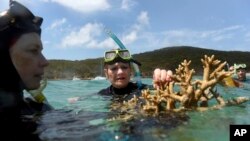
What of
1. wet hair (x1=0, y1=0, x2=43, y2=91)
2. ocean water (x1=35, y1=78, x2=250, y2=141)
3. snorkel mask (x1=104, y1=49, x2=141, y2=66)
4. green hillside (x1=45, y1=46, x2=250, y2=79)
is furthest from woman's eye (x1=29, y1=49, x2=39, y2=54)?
green hillside (x1=45, y1=46, x2=250, y2=79)

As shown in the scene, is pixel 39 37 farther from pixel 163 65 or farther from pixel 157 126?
A: pixel 163 65

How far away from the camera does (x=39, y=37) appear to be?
12.2 ft

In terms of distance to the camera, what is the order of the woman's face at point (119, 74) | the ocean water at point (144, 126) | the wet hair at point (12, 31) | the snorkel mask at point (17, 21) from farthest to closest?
the woman's face at point (119, 74) → the ocean water at point (144, 126) → the snorkel mask at point (17, 21) → the wet hair at point (12, 31)

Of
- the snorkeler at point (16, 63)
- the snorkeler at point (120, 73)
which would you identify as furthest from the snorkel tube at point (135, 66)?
the snorkeler at point (16, 63)

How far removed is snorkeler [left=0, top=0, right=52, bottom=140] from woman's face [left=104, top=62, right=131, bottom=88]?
4471mm

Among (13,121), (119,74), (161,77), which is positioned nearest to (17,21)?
(13,121)

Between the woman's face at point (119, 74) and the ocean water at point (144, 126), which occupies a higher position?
the woman's face at point (119, 74)

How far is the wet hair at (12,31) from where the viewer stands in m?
3.45

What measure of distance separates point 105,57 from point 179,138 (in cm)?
497

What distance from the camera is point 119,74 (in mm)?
8141

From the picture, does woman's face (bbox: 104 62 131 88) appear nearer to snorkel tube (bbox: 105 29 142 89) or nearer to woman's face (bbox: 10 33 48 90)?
snorkel tube (bbox: 105 29 142 89)

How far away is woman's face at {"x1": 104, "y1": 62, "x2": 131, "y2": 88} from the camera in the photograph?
8148 millimetres

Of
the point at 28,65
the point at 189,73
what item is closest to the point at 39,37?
the point at 28,65

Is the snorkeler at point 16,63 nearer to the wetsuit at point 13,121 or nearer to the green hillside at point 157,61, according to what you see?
the wetsuit at point 13,121
